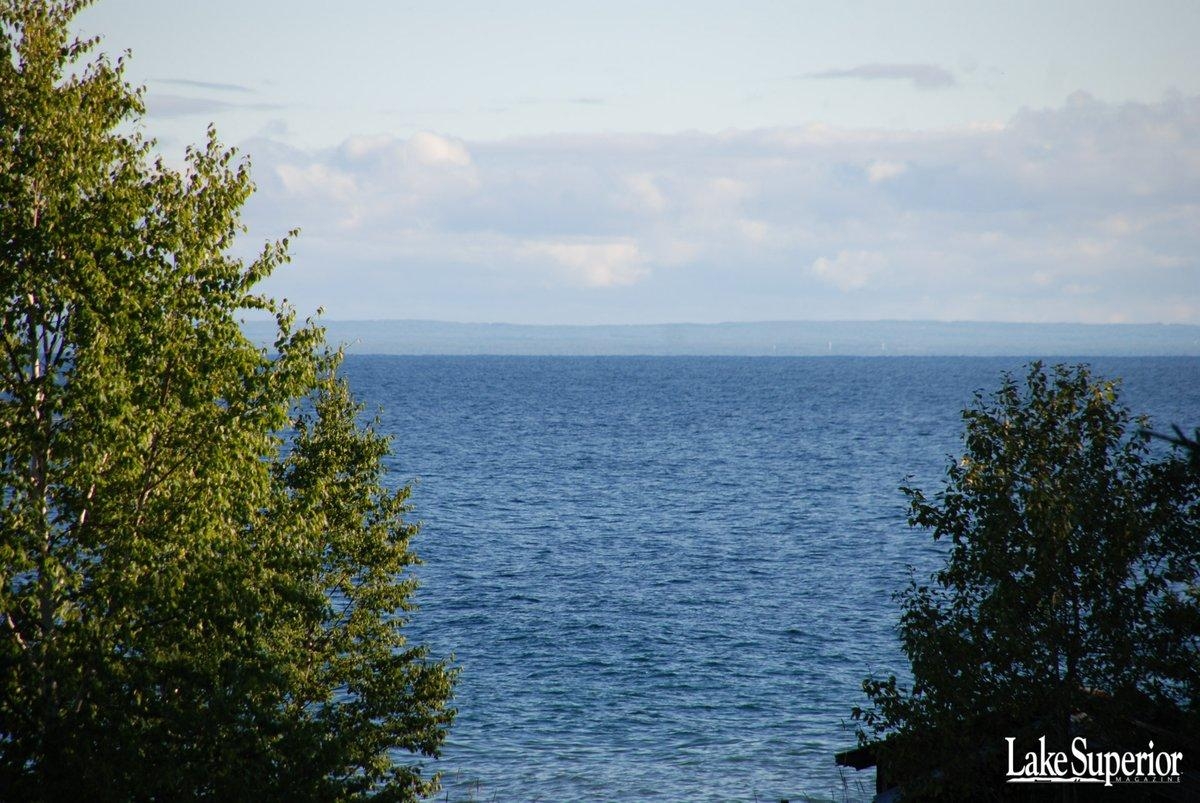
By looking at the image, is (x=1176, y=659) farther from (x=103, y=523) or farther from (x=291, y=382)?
(x=103, y=523)

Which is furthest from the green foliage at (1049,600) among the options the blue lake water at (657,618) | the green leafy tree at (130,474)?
the blue lake water at (657,618)

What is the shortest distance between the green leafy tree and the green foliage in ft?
38.2

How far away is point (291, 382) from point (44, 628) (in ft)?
20.2

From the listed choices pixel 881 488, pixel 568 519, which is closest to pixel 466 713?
pixel 568 519

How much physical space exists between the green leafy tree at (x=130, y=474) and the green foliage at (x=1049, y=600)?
11652 mm

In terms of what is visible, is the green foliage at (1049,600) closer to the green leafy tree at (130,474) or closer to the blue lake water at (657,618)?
the green leafy tree at (130,474)

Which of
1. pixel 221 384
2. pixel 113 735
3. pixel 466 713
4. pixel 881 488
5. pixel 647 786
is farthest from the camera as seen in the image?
pixel 881 488

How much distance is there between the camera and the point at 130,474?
65.0 ft

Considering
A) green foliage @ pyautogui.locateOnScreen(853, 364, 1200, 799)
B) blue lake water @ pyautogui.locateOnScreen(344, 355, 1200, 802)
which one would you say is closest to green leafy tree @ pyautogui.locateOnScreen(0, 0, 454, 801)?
green foliage @ pyautogui.locateOnScreen(853, 364, 1200, 799)

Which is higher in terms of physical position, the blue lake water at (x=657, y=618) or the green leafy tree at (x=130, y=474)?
the green leafy tree at (x=130, y=474)

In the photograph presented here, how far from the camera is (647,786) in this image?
37.3 m

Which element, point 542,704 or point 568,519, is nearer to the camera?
point 542,704

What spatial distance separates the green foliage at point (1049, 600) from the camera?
21.9 meters

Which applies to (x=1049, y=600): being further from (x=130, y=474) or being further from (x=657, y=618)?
(x=657, y=618)
